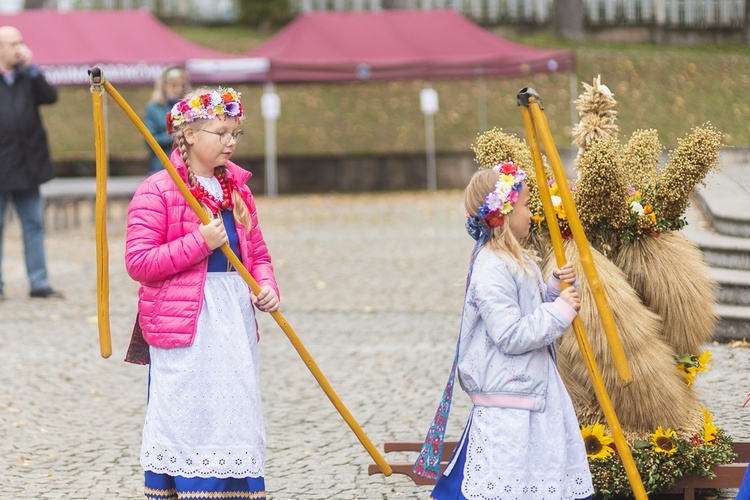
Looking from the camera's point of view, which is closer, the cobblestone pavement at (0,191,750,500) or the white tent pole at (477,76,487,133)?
the cobblestone pavement at (0,191,750,500)

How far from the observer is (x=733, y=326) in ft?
24.7

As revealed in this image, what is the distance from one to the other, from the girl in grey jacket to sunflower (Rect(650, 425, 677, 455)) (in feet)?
1.68

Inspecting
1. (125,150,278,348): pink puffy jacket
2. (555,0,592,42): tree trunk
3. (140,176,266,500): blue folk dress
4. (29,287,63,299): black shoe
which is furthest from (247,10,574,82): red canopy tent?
(140,176,266,500): blue folk dress

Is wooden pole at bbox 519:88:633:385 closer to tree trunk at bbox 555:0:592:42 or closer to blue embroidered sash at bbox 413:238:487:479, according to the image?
blue embroidered sash at bbox 413:238:487:479

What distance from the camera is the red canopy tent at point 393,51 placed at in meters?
18.1

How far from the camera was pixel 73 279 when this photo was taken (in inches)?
446

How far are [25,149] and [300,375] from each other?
380cm

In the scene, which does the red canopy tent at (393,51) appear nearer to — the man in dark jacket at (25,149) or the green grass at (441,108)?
the green grass at (441,108)

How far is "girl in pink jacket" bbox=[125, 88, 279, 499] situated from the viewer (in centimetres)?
402

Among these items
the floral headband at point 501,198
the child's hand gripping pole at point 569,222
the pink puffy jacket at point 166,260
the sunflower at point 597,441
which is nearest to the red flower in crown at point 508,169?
the floral headband at point 501,198

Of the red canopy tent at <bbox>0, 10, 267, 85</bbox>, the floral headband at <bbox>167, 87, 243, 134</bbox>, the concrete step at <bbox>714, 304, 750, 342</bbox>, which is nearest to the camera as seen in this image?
the floral headband at <bbox>167, 87, 243, 134</bbox>

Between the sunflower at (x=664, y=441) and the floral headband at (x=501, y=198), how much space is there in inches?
42.4

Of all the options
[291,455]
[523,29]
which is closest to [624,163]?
[291,455]

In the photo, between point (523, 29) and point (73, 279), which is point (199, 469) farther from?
point (523, 29)
